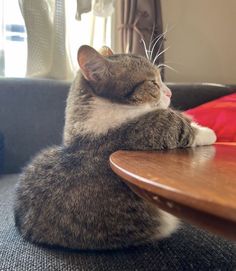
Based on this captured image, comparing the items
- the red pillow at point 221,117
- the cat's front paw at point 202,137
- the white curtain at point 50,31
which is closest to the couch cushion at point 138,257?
the cat's front paw at point 202,137

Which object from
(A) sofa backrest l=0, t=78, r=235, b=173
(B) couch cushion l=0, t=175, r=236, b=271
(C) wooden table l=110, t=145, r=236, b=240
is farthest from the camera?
(A) sofa backrest l=0, t=78, r=235, b=173

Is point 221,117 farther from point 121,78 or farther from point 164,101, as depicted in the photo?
point 121,78

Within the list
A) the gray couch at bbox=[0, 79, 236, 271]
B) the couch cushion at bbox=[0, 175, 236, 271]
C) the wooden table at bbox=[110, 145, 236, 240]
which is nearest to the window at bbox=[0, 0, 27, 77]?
the gray couch at bbox=[0, 79, 236, 271]

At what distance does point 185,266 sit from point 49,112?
1120mm

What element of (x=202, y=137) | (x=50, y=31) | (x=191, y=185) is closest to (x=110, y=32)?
(x=50, y=31)

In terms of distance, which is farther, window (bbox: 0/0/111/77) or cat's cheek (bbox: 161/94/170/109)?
window (bbox: 0/0/111/77)

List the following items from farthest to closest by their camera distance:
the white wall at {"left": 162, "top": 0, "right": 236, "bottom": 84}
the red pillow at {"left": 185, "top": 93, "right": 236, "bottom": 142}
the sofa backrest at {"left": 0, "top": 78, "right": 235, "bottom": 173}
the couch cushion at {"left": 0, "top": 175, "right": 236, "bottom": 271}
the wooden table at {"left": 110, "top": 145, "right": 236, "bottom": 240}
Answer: the white wall at {"left": 162, "top": 0, "right": 236, "bottom": 84}
the sofa backrest at {"left": 0, "top": 78, "right": 235, "bottom": 173}
the red pillow at {"left": 185, "top": 93, "right": 236, "bottom": 142}
the couch cushion at {"left": 0, "top": 175, "right": 236, "bottom": 271}
the wooden table at {"left": 110, "top": 145, "right": 236, "bottom": 240}

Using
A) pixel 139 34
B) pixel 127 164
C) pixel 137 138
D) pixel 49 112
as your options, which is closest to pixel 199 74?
pixel 139 34

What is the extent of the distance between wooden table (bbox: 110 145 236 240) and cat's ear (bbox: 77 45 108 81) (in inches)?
10.8

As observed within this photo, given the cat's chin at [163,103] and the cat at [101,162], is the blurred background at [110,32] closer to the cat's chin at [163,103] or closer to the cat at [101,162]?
the cat's chin at [163,103]

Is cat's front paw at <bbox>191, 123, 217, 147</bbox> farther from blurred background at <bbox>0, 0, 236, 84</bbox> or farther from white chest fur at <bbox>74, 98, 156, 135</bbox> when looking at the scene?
blurred background at <bbox>0, 0, 236, 84</bbox>

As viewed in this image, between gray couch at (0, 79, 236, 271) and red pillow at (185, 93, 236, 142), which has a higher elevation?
red pillow at (185, 93, 236, 142)

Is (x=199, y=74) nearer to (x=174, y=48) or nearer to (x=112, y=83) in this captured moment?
(x=174, y=48)

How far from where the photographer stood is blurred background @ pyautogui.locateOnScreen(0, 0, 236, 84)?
5.67 feet
